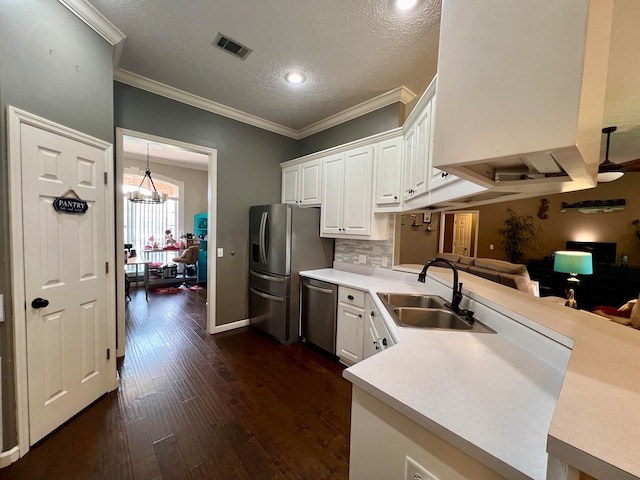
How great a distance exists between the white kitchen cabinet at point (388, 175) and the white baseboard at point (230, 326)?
2.38m

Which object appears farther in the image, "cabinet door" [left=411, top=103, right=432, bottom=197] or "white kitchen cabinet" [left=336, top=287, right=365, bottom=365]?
"white kitchen cabinet" [left=336, top=287, right=365, bottom=365]

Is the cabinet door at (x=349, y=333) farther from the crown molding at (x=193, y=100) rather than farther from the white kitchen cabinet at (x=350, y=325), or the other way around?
the crown molding at (x=193, y=100)

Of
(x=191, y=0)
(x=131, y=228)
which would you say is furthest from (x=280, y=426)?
(x=131, y=228)

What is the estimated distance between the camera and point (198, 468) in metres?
1.56

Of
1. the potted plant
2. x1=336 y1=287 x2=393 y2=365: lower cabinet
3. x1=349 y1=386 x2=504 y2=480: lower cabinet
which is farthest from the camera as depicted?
the potted plant

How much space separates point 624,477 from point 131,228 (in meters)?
7.58

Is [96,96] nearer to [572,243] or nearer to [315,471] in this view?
[315,471]

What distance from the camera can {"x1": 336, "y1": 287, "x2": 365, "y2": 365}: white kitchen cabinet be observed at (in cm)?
255

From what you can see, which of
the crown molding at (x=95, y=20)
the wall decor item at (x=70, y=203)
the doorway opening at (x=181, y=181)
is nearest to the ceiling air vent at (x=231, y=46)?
the crown molding at (x=95, y=20)

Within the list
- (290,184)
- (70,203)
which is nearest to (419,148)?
(290,184)

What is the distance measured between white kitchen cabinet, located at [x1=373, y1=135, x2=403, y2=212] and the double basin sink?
0.93 meters

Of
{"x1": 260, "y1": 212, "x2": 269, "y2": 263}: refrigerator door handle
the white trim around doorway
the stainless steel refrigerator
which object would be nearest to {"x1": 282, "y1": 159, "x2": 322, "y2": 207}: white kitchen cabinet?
the stainless steel refrigerator

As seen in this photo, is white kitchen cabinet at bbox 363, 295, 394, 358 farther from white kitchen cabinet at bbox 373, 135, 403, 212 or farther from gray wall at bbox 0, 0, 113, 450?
gray wall at bbox 0, 0, 113, 450

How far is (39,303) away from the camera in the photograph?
1645 millimetres
